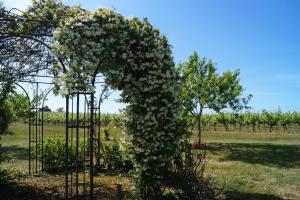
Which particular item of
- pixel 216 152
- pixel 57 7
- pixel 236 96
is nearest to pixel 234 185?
pixel 57 7

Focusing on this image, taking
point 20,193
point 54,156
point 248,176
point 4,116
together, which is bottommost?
point 248,176

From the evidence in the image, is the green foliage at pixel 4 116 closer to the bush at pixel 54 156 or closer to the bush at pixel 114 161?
the bush at pixel 54 156

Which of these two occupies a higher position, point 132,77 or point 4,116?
point 132,77

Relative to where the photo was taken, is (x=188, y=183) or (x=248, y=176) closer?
(x=188, y=183)

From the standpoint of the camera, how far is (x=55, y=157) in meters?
12.1

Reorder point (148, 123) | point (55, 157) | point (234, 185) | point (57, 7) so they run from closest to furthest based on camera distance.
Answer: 1. point (148, 123)
2. point (57, 7)
3. point (234, 185)
4. point (55, 157)

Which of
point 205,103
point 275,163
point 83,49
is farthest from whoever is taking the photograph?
point 205,103

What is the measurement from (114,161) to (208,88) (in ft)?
→ 37.3

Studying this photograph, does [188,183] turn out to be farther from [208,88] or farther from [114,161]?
[208,88]

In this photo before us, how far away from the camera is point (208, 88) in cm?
2217

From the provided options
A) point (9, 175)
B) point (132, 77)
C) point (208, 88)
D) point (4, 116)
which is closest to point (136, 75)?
point (132, 77)

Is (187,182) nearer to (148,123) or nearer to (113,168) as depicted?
(148,123)

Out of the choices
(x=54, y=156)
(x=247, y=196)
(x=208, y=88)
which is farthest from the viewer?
(x=208, y=88)

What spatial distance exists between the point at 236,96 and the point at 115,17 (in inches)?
691
